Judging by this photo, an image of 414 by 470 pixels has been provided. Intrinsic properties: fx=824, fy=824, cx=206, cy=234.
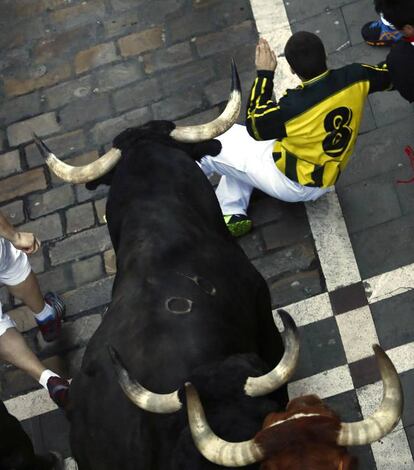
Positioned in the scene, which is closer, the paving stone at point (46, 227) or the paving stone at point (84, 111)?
the paving stone at point (46, 227)

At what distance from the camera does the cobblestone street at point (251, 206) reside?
18.2 feet

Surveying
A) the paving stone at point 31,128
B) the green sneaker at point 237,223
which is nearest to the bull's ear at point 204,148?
the green sneaker at point 237,223

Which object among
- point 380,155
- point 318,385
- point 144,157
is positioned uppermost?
point 144,157

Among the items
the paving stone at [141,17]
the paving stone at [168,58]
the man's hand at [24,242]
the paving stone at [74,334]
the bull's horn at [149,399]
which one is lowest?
the paving stone at [74,334]

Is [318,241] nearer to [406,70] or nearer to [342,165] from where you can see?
[342,165]

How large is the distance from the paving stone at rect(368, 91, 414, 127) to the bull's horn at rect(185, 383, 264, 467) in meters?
3.74

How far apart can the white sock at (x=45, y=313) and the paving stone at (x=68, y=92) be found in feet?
7.01

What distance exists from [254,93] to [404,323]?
182 centimetres

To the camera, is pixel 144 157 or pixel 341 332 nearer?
pixel 144 157

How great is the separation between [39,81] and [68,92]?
365 millimetres

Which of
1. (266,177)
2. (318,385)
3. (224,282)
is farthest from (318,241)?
(224,282)

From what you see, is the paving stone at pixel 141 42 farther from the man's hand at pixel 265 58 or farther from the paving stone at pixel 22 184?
the man's hand at pixel 265 58

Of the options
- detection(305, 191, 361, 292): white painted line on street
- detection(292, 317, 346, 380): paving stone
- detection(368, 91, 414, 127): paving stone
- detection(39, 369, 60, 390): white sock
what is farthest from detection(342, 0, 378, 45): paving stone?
detection(39, 369, 60, 390): white sock

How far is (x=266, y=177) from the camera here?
5.85 m
